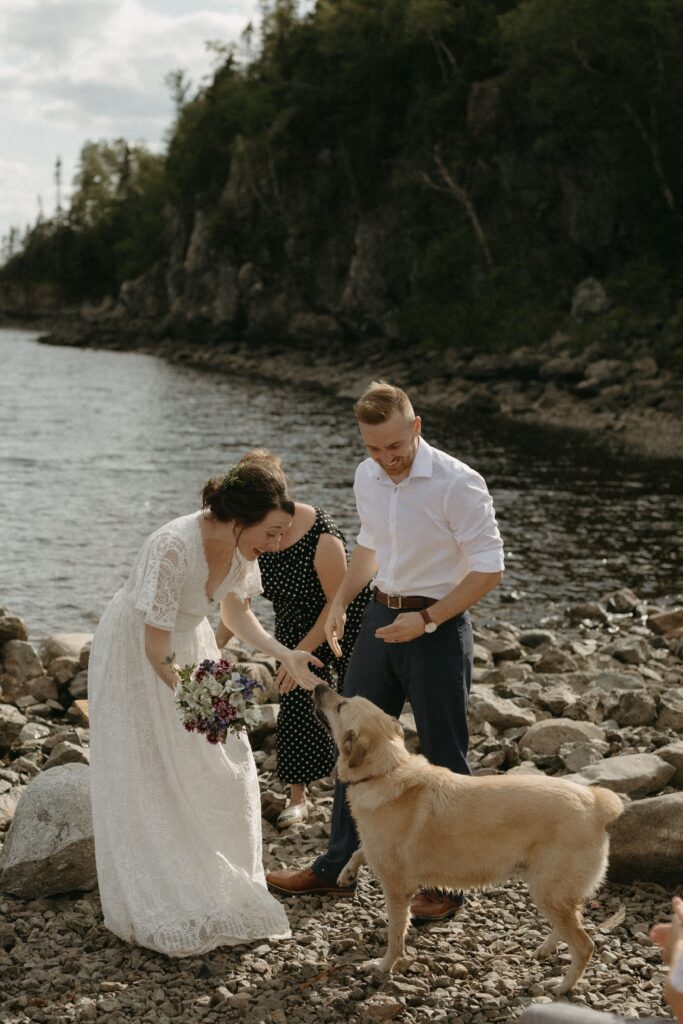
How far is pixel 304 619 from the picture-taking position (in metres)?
6.77

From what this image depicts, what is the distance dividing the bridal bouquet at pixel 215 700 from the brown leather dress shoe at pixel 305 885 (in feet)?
4.14

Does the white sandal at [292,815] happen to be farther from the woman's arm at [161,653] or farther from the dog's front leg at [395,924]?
the woman's arm at [161,653]

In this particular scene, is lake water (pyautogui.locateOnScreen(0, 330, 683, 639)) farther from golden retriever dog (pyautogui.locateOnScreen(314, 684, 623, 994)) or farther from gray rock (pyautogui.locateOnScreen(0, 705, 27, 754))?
golden retriever dog (pyautogui.locateOnScreen(314, 684, 623, 994))

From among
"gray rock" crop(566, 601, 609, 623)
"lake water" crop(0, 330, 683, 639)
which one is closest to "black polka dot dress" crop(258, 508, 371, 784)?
"lake water" crop(0, 330, 683, 639)

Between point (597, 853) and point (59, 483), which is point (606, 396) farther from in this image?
point (597, 853)

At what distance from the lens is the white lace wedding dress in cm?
519

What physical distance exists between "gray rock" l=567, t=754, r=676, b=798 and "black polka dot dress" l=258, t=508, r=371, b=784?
158 centimetres

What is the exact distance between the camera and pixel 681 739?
7996 millimetres

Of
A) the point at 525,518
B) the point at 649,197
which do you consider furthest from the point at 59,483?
the point at 649,197

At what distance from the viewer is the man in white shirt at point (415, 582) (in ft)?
16.9

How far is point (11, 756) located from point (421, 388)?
36388 mm

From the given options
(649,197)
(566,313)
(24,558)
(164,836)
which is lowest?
(24,558)

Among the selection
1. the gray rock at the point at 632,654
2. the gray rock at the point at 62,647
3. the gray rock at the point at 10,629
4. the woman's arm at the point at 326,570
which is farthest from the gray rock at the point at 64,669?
the gray rock at the point at 632,654

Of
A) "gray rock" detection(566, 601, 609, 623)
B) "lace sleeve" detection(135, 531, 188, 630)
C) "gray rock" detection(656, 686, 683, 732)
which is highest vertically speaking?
"lace sleeve" detection(135, 531, 188, 630)
